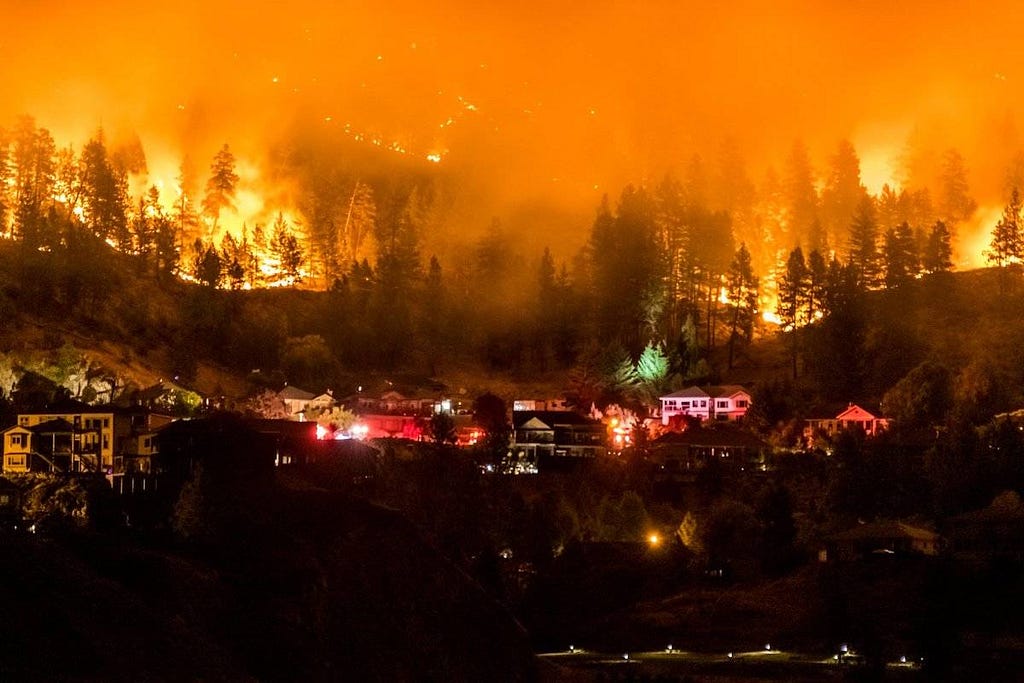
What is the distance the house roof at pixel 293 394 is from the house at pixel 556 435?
13.7 m

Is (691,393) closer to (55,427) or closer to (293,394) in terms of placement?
(293,394)

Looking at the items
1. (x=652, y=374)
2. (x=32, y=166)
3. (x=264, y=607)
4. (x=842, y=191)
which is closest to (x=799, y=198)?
(x=842, y=191)

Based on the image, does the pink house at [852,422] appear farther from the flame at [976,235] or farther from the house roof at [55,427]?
the house roof at [55,427]

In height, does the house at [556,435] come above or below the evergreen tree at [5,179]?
below

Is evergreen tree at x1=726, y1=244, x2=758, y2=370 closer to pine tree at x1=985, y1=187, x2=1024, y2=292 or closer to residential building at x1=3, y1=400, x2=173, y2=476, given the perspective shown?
pine tree at x1=985, y1=187, x2=1024, y2=292

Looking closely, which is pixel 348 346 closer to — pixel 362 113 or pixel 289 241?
pixel 289 241

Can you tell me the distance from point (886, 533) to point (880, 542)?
21.3 inches

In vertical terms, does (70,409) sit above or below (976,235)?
below

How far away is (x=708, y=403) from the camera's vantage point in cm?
8681

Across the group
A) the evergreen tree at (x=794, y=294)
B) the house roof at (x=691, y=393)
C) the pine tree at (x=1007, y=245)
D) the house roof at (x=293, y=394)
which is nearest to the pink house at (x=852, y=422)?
the house roof at (x=691, y=393)

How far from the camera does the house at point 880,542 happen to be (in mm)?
57094

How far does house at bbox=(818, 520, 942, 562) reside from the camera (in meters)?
57.1

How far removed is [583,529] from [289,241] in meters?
55.6

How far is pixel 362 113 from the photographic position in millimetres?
159000
